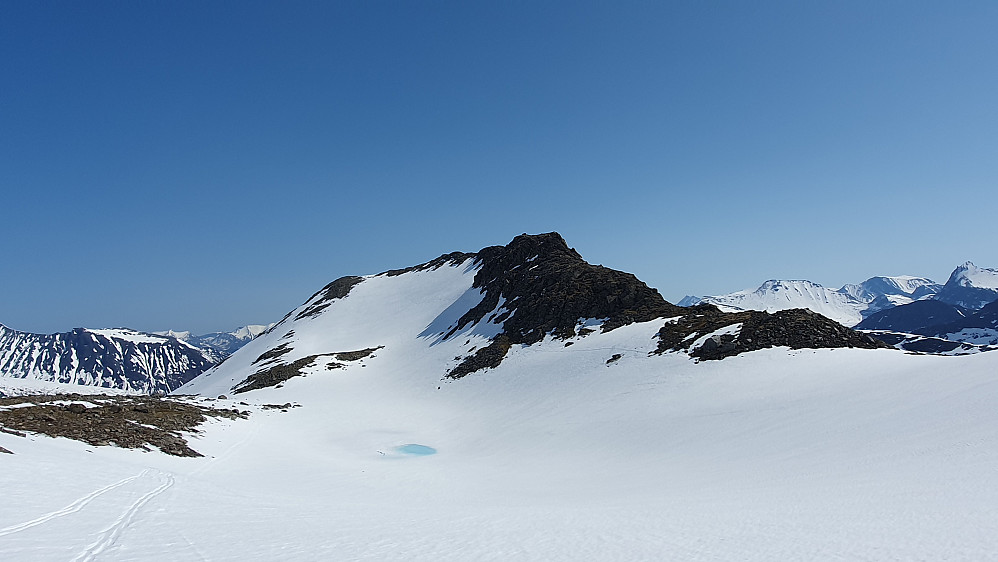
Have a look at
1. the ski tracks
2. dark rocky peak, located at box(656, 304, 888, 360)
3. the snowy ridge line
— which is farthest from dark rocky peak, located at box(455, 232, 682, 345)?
the snowy ridge line

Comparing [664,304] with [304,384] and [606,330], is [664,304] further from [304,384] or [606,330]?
[304,384]

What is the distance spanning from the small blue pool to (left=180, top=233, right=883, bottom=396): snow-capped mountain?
1968 cm

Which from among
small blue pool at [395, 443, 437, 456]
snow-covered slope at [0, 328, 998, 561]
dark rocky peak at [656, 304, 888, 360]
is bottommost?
small blue pool at [395, 443, 437, 456]

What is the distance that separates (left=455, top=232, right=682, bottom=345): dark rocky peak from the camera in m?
60.2

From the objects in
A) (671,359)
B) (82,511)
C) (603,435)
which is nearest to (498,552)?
(82,511)

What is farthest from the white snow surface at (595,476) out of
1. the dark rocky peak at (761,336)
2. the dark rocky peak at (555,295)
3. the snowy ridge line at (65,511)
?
the dark rocky peak at (555,295)

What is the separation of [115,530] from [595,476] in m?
19.6

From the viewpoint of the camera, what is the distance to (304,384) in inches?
2554

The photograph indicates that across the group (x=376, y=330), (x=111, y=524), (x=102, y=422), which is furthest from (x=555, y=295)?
(x=111, y=524)

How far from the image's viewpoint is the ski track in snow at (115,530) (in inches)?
404

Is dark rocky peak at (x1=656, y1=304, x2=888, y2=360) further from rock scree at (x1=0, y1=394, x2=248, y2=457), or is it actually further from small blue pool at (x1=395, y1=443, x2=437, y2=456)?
rock scree at (x1=0, y1=394, x2=248, y2=457)

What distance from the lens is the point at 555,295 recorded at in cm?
6850

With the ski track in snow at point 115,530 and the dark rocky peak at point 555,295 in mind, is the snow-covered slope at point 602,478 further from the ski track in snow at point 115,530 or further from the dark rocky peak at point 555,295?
the dark rocky peak at point 555,295

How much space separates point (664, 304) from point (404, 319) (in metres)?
62.4
